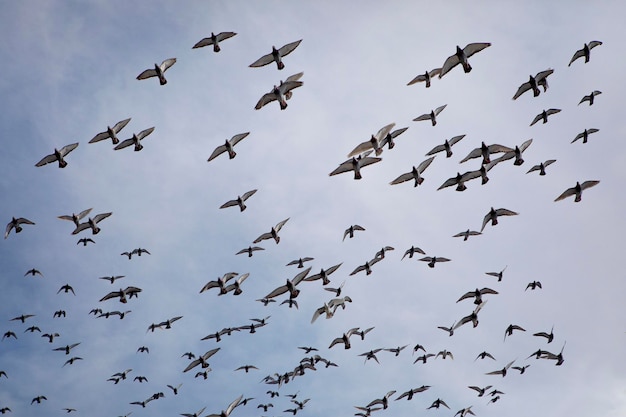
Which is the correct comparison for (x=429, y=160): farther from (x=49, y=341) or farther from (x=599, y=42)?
(x=49, y=341)

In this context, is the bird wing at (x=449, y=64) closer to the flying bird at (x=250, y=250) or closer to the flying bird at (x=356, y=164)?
the flying bird at (x=356, y=164)

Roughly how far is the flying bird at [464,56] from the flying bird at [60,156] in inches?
935

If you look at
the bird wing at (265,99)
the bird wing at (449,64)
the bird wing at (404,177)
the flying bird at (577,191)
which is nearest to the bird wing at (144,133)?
the bird wing at (265,99)

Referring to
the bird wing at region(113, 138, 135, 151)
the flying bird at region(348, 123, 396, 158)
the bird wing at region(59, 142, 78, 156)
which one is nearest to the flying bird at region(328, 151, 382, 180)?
the flying bird at region(348, 123, 396, 158)

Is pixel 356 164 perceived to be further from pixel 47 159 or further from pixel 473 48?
pixel 47 159

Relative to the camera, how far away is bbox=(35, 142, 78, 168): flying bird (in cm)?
3600

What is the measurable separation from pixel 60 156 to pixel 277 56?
15.8m

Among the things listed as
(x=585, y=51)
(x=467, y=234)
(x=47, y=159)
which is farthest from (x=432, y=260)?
(x=47, y=159)

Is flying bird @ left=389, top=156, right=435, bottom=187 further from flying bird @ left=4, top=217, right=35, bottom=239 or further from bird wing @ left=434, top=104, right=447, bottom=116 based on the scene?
flying bird @ left=4, top=217, right=35, bottom=239

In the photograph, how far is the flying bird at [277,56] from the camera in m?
31.5

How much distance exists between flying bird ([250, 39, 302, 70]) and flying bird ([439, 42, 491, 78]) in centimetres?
869

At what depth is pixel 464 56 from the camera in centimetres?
3175

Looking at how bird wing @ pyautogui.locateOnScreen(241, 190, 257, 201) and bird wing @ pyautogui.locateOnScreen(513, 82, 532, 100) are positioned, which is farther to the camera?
bird wing @ pyautogui.locateOnScreen(241, 190, 257, 201)

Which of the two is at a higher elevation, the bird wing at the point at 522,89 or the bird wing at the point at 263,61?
the bird wing at the point at 522,89
